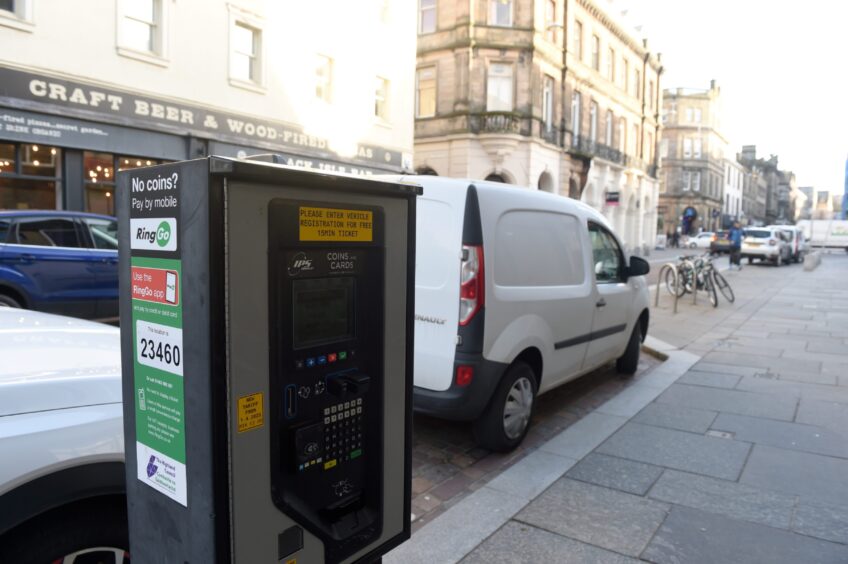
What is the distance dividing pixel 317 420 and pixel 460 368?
2.30 metres

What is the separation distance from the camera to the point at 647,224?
46.1 metres

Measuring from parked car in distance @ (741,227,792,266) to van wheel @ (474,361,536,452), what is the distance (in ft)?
92.4

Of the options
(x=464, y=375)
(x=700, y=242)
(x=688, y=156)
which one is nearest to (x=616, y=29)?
(x=700, y=242)

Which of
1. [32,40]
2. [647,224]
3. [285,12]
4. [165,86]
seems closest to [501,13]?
[285,12]

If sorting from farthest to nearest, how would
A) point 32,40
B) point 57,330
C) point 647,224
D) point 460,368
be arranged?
point 647,224
point 32,40
point 460,368
point 57,330

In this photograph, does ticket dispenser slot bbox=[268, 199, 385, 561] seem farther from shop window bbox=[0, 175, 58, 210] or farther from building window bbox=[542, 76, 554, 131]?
building window bbox=[542, 76, 554, 131]

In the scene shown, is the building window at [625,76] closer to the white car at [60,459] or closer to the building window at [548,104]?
the building window at [548,104]

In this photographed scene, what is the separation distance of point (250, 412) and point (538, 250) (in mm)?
3476

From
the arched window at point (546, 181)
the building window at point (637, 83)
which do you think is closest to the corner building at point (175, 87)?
the arched window at point (546, 181)

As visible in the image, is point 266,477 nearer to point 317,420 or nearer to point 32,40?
point 317,420

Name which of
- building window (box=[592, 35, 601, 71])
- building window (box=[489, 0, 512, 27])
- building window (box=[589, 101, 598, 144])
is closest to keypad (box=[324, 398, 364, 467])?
building window (box=[489, 0, 512, 27])

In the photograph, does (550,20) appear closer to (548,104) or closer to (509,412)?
(548,104)

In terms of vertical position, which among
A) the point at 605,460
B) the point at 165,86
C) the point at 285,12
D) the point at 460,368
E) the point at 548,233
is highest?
the point at 285,12

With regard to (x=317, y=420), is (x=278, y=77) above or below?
above
